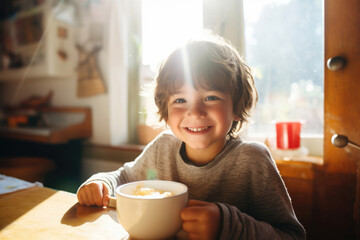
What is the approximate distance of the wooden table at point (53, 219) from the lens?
1.58 ft

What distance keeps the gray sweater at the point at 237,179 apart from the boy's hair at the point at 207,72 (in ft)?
0.46

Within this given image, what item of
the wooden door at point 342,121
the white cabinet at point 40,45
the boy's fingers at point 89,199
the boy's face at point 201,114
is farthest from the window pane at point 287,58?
the white cabinet at point 40,45

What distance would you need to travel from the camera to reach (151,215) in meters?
0.41

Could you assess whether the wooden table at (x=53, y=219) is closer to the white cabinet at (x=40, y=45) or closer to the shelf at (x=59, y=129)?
the shelf at (x=59, y=129)

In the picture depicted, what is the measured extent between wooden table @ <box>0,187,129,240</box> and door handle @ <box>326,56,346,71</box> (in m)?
0.92

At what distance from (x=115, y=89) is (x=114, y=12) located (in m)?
0.61

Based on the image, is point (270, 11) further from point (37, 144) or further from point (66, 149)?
point (37, 144)

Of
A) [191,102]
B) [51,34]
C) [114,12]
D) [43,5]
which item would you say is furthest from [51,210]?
[43,5]

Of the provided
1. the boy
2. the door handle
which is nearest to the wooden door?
the door handle

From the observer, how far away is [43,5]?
8.43 feet

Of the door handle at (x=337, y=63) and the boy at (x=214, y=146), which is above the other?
the door handle at (x=337, y=63)

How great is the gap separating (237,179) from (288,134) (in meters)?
0.57

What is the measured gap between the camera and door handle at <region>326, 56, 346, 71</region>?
3.24 feet

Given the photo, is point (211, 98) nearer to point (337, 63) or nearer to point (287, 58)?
point (337, 63)
